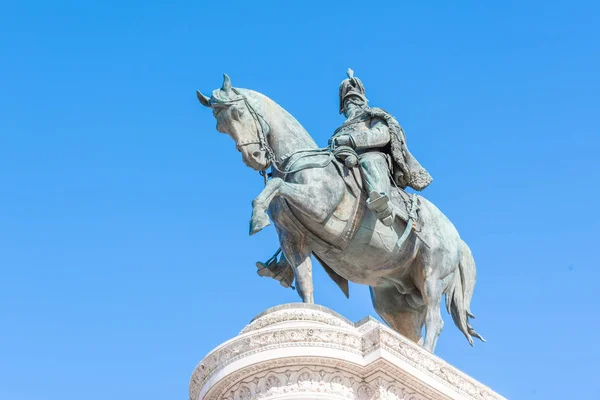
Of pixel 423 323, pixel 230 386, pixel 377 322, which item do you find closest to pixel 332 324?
pixel 377 322

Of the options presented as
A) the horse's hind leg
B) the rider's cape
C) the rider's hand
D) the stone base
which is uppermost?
the rider's cape

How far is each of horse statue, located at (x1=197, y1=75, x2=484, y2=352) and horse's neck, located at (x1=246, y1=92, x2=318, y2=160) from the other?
12mm

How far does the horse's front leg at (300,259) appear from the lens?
13.3m

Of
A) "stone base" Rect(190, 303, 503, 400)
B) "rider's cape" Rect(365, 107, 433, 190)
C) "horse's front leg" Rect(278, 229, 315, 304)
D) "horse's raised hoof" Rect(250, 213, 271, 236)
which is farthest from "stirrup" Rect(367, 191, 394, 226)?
"stone base" Rect(190, 303, 503, 400)

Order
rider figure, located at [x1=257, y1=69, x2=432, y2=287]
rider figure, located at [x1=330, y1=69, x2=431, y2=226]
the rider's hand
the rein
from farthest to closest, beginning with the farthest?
the rider's hand
rider figure, located at [x1=330, y1=69, x2=431, y2=226]
rider figure, located at [x1=257, y1=69, x2=432, y2=287]
the rein

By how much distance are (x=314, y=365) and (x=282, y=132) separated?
403cm

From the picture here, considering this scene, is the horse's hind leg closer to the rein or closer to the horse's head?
the rein

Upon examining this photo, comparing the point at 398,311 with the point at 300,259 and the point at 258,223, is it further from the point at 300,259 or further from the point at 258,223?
the point at 258,223

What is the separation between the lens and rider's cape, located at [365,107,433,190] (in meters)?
14.6

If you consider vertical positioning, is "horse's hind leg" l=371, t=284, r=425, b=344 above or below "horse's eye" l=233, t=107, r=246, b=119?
below

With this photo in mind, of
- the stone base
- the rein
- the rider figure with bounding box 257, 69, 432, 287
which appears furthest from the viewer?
the rider figure with bounding box 257, 69, 432, 287

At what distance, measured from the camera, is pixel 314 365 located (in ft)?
35.2

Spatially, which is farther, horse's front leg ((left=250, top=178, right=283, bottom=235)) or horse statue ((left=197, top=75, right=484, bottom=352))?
horse statue ((left=197, top=75, right=484, bottom=352))

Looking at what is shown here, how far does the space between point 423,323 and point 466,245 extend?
50.3 inches
